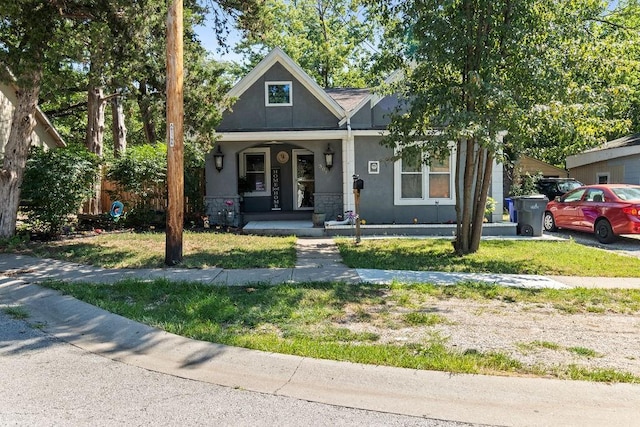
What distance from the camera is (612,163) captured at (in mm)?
23438

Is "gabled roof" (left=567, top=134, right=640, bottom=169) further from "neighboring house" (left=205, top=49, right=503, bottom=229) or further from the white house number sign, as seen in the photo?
the white house number sign

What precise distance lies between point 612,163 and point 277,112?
692 inches

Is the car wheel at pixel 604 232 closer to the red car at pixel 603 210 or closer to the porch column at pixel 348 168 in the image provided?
the red car at pixel 603 210

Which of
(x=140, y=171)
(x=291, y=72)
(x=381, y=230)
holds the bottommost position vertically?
(x=381, y=230)

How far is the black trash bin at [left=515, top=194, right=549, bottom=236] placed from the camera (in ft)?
45.6

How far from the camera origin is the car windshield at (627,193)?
42.5 feet

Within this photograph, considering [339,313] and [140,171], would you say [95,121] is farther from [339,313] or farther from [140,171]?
[339,313]

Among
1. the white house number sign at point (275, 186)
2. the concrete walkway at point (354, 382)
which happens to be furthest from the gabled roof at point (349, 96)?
the concrete walkway at point (354, 382)

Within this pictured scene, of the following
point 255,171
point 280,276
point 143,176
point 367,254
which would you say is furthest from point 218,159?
point 280,276

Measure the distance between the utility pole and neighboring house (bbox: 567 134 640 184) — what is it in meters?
18.8

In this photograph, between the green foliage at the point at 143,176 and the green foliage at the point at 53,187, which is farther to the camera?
the green foliage at the point at 143,176

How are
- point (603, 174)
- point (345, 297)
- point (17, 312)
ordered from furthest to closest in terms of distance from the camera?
point (603, 174), point (345, 297), point (17, 312)

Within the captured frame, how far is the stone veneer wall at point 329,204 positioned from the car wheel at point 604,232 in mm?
7347

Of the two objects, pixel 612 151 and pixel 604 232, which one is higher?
pixel 612 151
